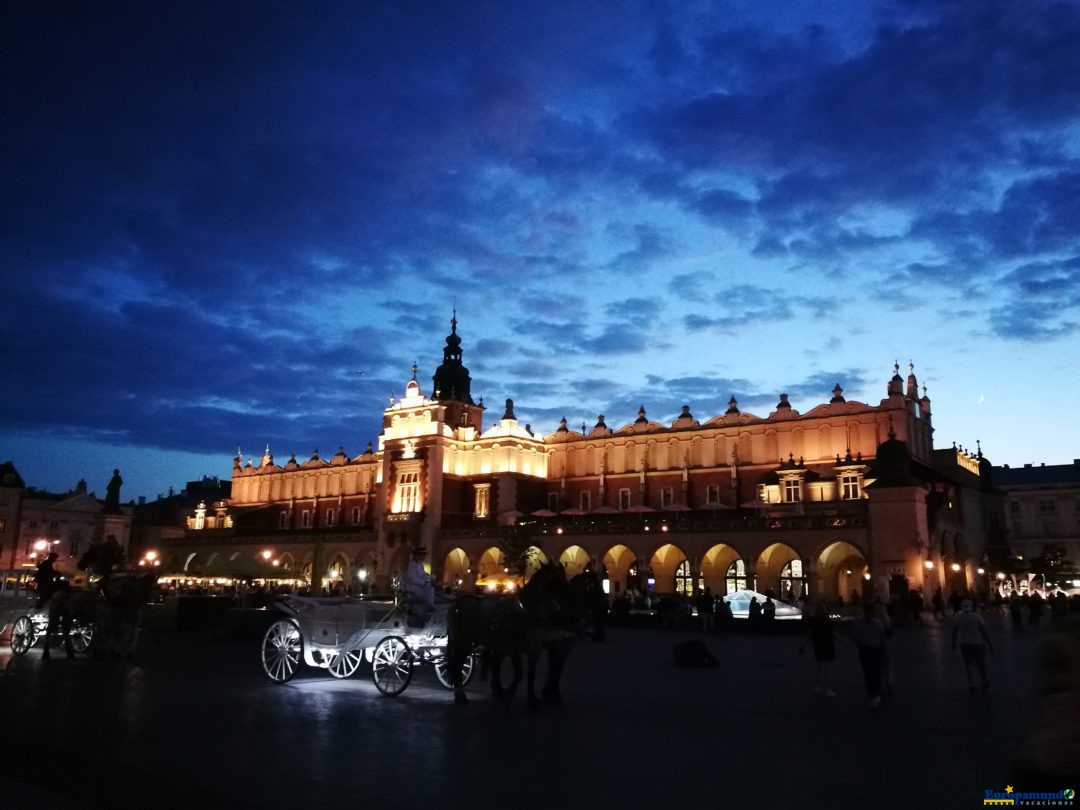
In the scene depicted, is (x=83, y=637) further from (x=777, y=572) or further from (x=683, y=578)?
(x=683, y=578)

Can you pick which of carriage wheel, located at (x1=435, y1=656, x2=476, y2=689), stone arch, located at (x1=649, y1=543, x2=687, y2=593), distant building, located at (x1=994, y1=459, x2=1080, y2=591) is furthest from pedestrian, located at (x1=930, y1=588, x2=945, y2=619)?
distant building, located at (x1=994, y1=459, x2=1080, y2=591)

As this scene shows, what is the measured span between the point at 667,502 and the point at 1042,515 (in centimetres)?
4496

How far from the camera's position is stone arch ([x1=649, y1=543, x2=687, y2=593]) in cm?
5266

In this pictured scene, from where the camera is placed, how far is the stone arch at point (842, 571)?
4794cm

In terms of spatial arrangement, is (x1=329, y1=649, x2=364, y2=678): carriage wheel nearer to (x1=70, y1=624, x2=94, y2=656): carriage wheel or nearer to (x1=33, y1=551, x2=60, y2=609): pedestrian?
(x1=70, y1=624, x2=94, y2=656): carriage wheel

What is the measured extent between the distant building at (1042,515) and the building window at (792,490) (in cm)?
3847

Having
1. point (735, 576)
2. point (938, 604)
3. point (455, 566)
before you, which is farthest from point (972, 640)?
point (455, 566)

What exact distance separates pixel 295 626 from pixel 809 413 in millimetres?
47055

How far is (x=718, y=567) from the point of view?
50.7m

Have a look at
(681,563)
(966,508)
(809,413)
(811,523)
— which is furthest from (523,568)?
(966,508)

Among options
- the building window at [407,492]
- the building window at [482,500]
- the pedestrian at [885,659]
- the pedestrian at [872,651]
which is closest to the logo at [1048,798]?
the pedestrian at [872,651]

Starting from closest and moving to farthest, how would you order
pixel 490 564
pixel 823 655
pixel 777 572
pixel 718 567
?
pixel 823 655, pixel 777 572, pixel 718 567, pixel 490 564

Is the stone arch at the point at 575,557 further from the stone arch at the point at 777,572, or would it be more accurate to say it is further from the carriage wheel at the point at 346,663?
the carriage wheel at the point at 346,663

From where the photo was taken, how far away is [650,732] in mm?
10234
